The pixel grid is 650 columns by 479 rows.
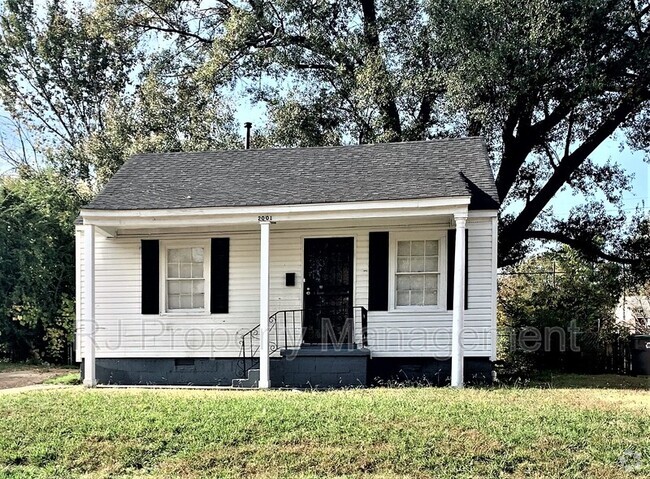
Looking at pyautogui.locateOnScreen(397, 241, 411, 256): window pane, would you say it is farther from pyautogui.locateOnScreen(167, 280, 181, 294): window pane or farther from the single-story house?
pyautogui.locateOnScreen(167, 280, 181, 294): window pane

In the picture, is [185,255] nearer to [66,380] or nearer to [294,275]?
[294,275]

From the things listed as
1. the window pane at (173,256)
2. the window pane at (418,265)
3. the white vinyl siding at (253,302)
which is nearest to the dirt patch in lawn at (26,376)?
the white vinyl siding at (253,302)

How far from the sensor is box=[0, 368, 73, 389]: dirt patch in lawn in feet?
38.1

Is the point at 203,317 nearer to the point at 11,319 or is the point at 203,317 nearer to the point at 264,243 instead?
the point at 264,243

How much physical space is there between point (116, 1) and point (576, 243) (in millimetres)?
14791

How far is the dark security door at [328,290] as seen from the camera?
10797 mm

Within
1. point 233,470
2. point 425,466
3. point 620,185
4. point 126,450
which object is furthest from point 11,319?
point 620,185

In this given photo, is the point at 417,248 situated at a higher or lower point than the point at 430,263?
higher

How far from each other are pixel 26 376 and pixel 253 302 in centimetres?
542

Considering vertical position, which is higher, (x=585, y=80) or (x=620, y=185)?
(x=585, y=80)

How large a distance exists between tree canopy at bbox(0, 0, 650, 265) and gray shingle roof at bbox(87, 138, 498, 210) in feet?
11.8

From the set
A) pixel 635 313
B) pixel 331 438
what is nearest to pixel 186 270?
pixel 331 438

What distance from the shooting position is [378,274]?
34.5 feet

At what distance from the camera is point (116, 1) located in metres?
18.1
